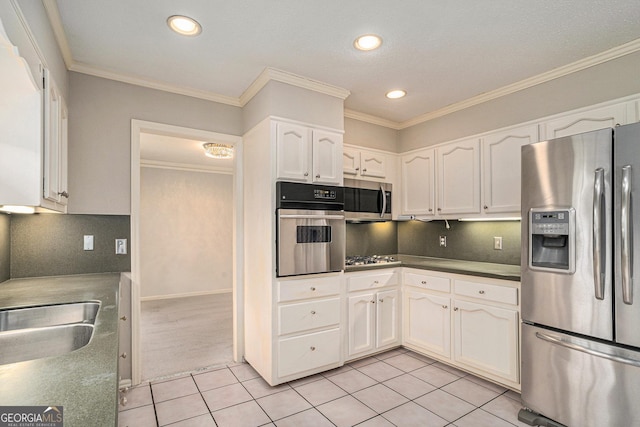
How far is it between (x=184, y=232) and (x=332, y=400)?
4457mm

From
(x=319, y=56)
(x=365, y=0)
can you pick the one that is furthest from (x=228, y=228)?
(x=365, y=0)

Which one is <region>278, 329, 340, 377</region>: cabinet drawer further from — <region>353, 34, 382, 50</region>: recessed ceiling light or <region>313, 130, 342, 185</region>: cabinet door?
<region>353, 34, 382, 50</region>: recessed ceiling light

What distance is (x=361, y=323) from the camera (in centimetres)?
298

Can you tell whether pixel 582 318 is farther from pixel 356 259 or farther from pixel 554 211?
pixel 356 259

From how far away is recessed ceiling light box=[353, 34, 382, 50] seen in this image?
2.07 meters

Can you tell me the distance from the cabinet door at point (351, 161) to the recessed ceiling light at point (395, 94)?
24.9 inches

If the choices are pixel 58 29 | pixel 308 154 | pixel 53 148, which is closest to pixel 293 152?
pixel 308 154

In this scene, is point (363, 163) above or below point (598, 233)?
above

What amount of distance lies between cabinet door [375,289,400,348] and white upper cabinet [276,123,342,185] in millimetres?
1223

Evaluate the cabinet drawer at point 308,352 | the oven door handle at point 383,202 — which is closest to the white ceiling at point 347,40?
the oven door handle at point 383,202

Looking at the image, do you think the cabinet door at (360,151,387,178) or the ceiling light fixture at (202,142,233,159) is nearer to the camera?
the cabinet door at (360,151,387,178)

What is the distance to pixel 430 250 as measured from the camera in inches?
146

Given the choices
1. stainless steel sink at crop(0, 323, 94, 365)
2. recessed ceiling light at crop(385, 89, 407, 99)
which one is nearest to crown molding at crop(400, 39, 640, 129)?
recessed ceiling light at crop(385, 89, 407, 99)

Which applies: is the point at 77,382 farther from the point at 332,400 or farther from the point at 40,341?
the point at 332,400
